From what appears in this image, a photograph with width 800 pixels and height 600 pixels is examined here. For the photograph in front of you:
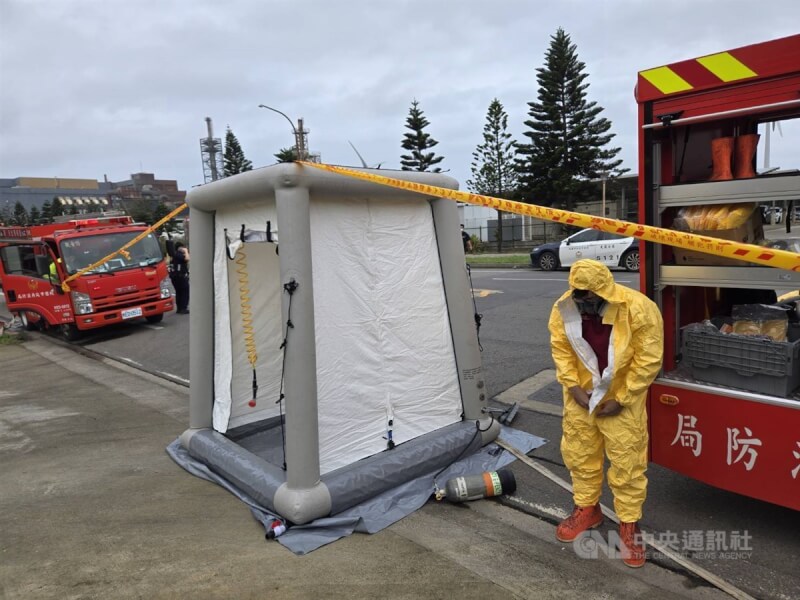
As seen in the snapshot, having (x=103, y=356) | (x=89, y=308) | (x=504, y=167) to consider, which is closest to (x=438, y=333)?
(x=103, y=356)

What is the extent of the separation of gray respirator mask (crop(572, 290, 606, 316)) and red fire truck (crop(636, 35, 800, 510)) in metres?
0.50

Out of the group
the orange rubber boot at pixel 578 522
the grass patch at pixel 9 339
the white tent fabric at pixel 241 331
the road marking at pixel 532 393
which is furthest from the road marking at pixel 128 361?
the orange rubber boot at pixel 578 522

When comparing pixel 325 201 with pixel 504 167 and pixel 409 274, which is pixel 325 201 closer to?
pixel 409 274

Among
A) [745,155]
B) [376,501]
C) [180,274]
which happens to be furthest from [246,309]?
[180,274]

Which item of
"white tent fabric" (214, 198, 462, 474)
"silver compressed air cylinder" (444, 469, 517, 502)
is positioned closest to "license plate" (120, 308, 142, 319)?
"white tent fabric" (214, 198, 462, 474)

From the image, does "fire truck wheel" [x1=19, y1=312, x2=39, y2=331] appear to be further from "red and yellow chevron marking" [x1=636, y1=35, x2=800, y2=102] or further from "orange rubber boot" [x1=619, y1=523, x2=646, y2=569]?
"red and yellow chevron marking" [x1=636, y1=35, x2=800, y2=102]

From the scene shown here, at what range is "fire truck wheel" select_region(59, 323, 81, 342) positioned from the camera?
11.4 meters

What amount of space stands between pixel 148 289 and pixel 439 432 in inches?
366

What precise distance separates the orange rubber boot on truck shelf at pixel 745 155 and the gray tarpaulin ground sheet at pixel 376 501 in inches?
105

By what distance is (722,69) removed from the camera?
2.87 meters

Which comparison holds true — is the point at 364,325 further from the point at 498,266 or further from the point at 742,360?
the point at 498,266

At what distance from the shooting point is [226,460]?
4242 mm

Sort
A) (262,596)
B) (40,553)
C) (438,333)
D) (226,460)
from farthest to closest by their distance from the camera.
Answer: (438,333), (226,460), (40,553), (262,596)

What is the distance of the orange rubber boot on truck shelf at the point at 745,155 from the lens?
3045 millimetres
